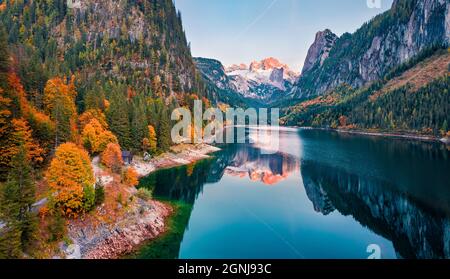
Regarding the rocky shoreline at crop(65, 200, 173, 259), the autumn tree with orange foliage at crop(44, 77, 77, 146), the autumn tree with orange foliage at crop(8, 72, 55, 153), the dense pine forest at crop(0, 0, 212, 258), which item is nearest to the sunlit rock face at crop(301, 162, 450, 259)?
the rocky shoreline at crop(65, 200, 173, 259)

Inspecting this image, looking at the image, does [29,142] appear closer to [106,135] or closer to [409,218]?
[106,135]

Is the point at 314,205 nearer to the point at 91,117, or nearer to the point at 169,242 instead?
the point at 169,242

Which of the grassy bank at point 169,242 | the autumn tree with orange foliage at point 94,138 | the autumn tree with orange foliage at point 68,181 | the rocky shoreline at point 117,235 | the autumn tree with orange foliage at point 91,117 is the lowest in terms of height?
the grassy bank at point 169,242

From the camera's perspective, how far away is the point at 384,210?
5834 centimetres

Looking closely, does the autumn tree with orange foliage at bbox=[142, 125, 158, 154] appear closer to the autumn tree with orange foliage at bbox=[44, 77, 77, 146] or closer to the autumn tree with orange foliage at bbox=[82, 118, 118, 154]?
the autumn tree with orange foliage at bbox=[82, 118, 118, 154]

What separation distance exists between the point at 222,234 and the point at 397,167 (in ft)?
221

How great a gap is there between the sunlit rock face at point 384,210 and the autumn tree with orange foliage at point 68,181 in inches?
1693

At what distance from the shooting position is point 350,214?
191ft

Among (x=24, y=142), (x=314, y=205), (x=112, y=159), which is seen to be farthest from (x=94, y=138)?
(x=314, y=205)

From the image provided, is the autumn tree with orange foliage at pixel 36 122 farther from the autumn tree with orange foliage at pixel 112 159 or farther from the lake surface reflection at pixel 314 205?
the lake surface reflection at pixel 314 205

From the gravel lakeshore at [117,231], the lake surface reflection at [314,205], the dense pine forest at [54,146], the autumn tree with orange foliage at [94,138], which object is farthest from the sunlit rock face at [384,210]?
the autumn tree with orange foliage at [94,138]

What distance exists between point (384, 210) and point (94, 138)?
6407 cm

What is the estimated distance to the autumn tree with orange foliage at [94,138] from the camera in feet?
235
